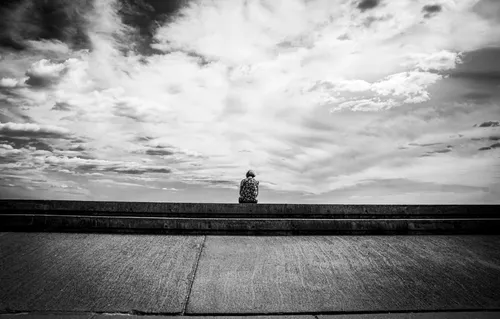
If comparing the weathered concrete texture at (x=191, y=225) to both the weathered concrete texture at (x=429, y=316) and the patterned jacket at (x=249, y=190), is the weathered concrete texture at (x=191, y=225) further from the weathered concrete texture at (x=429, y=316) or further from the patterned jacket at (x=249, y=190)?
the patterned jacket at (x=249, y=190)

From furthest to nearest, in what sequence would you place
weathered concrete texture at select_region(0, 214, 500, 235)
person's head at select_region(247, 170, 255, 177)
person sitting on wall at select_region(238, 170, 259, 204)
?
person's head at select_region(247, 170, 255, 177), person sitting on wall at select_region(238, 170, 259, 204), weathered concrete texture at select_region(0, 214, 500, 235)

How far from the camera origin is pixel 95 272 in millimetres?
A: 4051

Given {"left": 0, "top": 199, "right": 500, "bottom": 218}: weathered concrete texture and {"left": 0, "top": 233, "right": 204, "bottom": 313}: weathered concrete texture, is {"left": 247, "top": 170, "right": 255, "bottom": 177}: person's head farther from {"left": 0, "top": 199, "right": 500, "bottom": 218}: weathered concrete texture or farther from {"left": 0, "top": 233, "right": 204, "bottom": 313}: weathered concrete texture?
{"left": 0, "top": 233, "right": 204, "bottom": 313}: weathered concrete texture

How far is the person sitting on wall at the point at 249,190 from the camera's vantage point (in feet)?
32.4

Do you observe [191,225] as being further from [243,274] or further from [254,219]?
[243,274]

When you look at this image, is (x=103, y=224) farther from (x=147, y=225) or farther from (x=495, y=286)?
(x=495, y=286)

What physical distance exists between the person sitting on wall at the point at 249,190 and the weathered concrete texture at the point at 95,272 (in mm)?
4811

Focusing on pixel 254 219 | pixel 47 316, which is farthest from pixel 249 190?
pixel 47 316

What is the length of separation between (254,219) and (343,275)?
1.93 meters

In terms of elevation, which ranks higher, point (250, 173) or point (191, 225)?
point (250, 173)

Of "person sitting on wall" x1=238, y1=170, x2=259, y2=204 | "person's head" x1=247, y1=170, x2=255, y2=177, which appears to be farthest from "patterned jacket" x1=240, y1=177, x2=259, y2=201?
"person's head" x1=247, y1=170, x2=255, y2=177

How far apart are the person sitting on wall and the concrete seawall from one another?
2.57 metres

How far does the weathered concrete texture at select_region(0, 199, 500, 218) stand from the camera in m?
7.10

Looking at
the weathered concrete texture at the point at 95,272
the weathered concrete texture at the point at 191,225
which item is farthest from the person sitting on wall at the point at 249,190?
the weathered concrete texture at the point at 95,272
